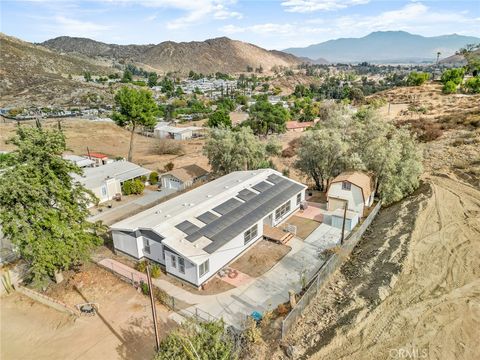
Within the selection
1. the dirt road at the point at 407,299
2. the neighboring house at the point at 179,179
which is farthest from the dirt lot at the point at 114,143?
the dirt road at the point at 407,299

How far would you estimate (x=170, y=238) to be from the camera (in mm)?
21125

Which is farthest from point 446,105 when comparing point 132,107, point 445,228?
point 132,107

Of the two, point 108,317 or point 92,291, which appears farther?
point 92,291

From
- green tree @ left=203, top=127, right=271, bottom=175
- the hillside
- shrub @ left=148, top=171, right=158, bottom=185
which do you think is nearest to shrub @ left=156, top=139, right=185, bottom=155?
shrub @ left=148, top=171, right=158, bottom=185

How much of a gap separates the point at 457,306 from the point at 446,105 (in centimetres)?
7641

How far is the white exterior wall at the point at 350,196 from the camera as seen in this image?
96.9 feet

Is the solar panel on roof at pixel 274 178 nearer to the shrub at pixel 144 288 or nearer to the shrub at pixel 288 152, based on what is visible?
Answer: the shrub at pixel 144 288

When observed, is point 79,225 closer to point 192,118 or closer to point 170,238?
point 170,238

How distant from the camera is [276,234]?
26172 millimetres

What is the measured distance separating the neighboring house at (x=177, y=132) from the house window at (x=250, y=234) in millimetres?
51246

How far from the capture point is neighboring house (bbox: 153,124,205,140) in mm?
73125

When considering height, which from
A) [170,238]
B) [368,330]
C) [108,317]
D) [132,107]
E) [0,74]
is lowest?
[108,317]

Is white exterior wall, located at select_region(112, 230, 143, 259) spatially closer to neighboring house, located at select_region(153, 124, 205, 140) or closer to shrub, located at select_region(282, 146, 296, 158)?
shrub, located at select_region(282, 146, 296, 158)

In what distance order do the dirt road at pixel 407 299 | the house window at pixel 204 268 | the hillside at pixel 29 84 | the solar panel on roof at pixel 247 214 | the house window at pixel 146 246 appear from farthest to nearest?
the hillside at pixel 29 84 < the house window at pixel 146 246 < the solar panel on roof at pixel 247 214 < the house window at pixel 204 268 < the dirt road at pixel 407 299
